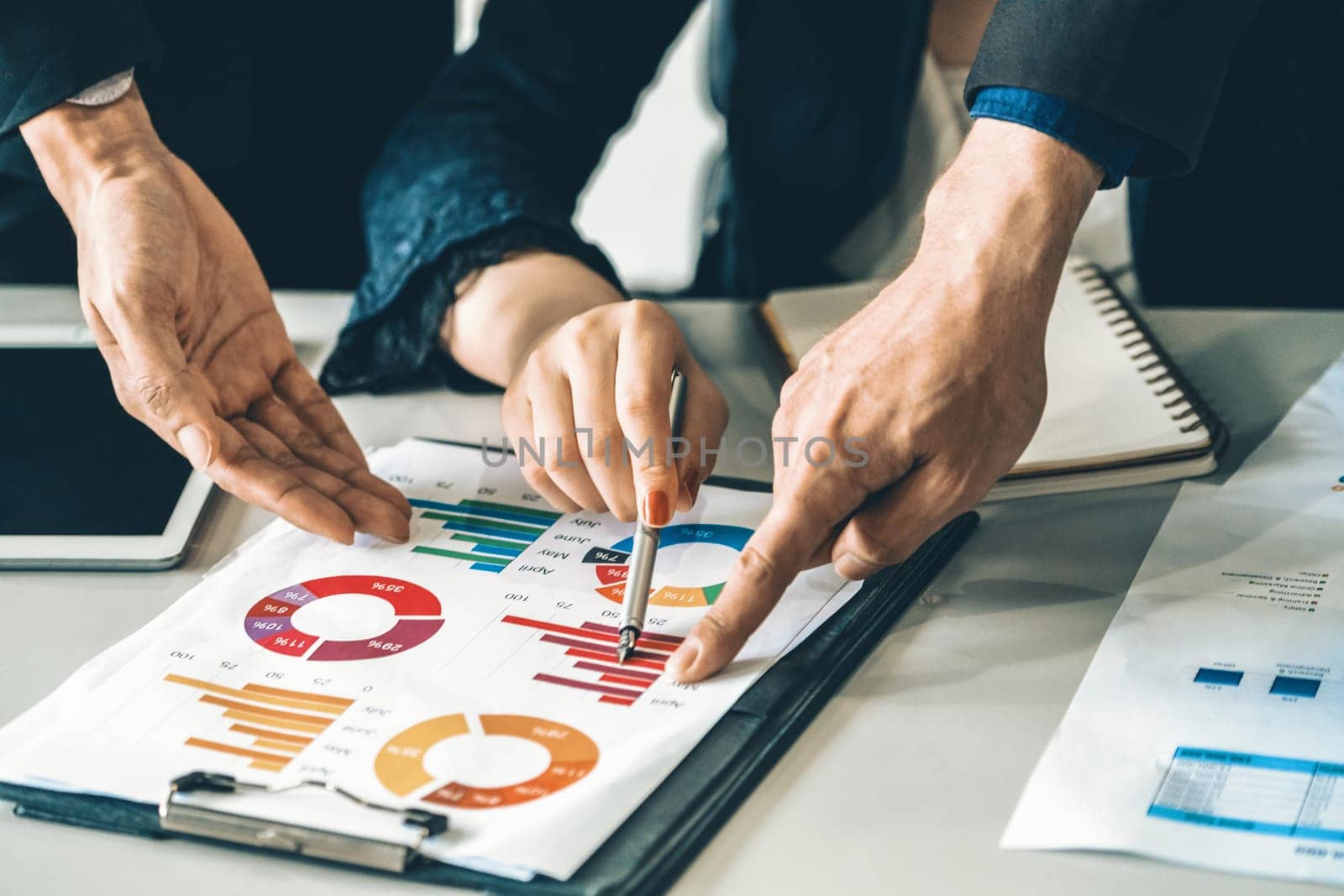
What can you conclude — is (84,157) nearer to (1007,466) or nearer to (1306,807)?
(1007,466)

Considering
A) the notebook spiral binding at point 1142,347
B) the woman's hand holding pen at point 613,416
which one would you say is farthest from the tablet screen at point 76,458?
the notebook spiral binding at point 1142,347

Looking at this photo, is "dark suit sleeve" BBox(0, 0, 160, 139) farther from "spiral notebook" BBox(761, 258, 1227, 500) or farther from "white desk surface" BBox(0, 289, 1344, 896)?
"spiral notebook" BBox(761, 258, 1227, 500)

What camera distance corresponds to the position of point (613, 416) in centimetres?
68

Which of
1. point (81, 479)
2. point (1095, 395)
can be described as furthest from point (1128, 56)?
point (81, 479)

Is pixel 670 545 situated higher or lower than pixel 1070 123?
lower

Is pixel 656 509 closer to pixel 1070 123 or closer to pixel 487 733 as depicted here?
pixel 487 733

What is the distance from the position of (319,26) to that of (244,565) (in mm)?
899

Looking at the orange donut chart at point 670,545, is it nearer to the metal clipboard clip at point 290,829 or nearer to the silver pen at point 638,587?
the silver pen at point 638,587

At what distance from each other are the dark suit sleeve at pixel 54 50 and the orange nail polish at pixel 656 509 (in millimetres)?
520

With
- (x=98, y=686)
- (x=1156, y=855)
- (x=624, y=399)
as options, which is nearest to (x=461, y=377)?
(x=624, y=399)

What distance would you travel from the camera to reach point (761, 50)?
1.09m

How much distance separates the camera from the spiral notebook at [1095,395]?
2.44ft

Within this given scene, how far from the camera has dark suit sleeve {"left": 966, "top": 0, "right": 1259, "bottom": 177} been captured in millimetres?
567

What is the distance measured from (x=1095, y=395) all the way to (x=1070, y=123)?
0.29 metres
